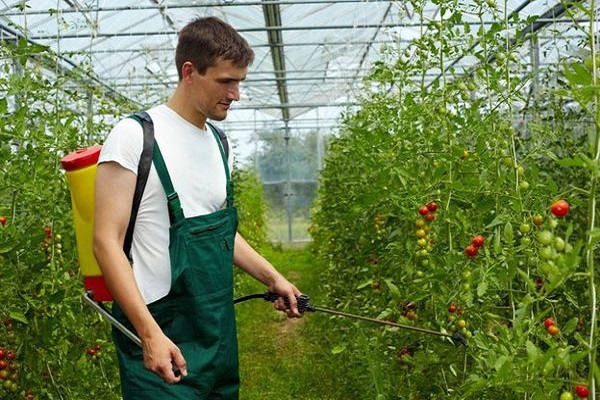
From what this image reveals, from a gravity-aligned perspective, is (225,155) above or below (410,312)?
above

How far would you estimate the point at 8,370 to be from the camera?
287 cm

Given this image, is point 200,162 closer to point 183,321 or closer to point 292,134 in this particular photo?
point 183,321

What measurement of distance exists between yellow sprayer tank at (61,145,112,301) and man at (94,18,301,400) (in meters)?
0.09

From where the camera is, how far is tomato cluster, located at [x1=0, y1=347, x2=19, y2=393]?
283 centimetres

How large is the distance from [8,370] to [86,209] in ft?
3.15

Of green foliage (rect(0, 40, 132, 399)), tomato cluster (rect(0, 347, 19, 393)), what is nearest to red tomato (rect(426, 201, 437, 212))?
green foliage (rect(0, 40, 132, 399))

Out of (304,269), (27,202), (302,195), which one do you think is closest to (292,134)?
(302,195)

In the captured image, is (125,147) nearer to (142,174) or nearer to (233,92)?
(142,174)

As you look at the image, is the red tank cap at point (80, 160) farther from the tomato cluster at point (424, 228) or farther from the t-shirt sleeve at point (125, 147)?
the tomato cluster at point (424, 228)

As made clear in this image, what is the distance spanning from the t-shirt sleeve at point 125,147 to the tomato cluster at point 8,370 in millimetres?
1089

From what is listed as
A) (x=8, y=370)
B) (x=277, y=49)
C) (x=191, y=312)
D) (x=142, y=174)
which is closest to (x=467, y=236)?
(x=191, y=312)

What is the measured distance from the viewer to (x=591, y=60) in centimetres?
162

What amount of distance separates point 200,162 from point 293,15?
25.0ft

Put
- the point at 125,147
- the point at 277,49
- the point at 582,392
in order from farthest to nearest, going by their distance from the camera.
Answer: the point at 277,49 → the point at 125,147 → the point at 582,392
